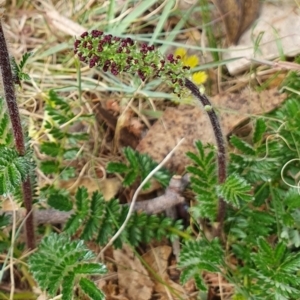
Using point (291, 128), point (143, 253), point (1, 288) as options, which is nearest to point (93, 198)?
point (143, 253)

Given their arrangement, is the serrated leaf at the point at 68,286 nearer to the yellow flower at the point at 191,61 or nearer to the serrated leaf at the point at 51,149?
the serrated leaf at the point at 51,149

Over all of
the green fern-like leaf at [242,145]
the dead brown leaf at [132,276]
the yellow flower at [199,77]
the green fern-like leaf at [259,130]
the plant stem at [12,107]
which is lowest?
the dead brown leaf at [132,276]

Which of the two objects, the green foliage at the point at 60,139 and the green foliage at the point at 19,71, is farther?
the green foliage at the point at 60,139

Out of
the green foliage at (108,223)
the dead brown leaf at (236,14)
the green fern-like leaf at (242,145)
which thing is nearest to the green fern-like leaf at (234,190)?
the green fern-like leaf at (242,145)

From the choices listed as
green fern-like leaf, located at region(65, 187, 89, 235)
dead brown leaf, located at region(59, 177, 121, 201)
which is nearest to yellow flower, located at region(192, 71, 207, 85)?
dead brown leaf, located at region(59, 177, 121, 201)

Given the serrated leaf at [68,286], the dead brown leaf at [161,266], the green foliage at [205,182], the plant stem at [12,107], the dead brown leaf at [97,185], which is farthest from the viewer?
the dead brown leaf at [97,185]

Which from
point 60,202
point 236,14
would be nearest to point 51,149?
point 60,202

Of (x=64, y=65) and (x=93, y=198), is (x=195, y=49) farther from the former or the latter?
(x=93, y=198)
